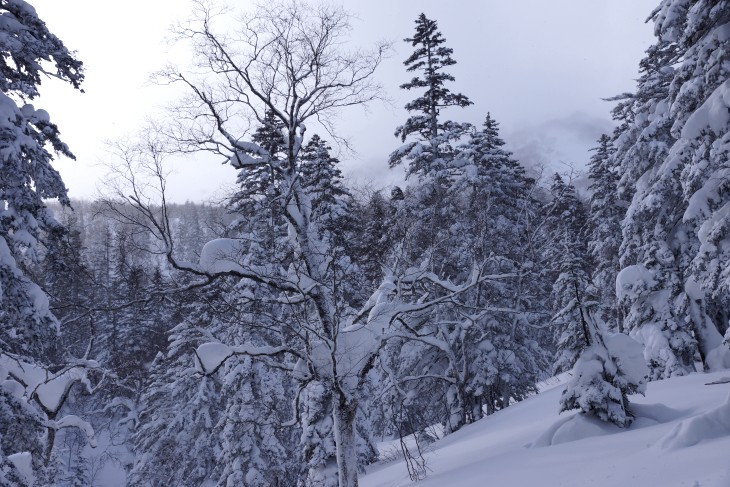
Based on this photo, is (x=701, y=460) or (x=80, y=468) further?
(x=80, y=468)

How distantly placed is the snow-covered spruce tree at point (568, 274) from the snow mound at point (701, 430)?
116 inches

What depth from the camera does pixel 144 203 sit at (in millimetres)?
10086

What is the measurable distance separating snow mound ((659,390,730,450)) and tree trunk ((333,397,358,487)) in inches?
239

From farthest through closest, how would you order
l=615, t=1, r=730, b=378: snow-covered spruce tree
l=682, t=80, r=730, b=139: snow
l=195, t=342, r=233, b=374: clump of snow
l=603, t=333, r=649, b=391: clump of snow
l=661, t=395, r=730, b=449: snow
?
1. l=615, t=1, r=730, b=378: snow-covered spruce tree
2. l=195, t=342, r=233, b=374: clump of snow
3. l=603, t=333, r=649, b=391: clump of snow
4. l=682, t=80, r=730, b=139: snow
5. l=661, t=395, r=730, b=449: snow

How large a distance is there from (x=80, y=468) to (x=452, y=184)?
2669 cm

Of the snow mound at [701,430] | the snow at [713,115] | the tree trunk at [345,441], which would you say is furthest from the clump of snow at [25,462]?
the snow at [713,115]

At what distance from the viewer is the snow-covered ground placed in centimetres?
595

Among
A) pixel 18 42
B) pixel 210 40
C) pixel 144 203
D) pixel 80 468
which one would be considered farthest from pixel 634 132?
pixel 80 468

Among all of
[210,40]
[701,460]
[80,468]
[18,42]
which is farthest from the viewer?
[80,468]

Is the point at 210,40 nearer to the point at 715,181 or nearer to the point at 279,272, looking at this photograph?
the point at 279,272

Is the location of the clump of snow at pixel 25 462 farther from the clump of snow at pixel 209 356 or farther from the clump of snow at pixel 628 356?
the clump of snow at pixel 628 356

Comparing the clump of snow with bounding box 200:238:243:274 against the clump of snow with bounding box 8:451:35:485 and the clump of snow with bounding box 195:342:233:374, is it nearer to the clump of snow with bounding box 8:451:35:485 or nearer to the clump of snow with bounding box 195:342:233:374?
the clump of snow with bounding box 195:342:233:374

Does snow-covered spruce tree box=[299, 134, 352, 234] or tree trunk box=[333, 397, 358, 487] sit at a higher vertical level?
snow-covered spruce tree box=[299, 134, 352, 234]

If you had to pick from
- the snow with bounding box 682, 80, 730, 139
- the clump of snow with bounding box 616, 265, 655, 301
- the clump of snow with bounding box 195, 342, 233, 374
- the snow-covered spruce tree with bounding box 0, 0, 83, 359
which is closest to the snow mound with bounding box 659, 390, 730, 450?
the snow with bounding box 682, 80, 730, 139
